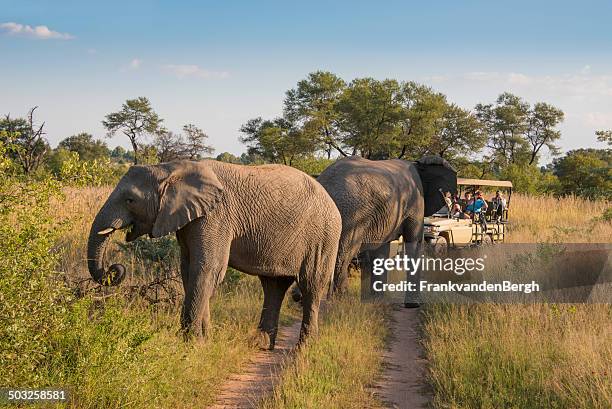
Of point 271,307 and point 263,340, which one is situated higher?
point 271,307

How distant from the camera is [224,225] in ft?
23.0

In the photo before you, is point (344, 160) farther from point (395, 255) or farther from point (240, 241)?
point (240, 241)

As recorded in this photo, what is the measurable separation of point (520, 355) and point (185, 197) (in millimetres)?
3703

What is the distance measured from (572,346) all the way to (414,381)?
1.59m

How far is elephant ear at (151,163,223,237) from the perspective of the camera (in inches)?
266

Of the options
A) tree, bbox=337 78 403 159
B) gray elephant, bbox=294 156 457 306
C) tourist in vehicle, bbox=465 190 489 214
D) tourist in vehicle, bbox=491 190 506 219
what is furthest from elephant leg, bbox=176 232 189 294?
tree, bbox=337 78 403 159

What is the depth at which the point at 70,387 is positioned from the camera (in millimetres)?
5020

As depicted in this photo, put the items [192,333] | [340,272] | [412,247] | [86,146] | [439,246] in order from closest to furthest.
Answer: [192,333] → [340,272] → [412,247] → [439,246] → [86,146]

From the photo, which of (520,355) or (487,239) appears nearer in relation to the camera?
(520,355)

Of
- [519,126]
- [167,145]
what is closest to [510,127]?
[519,126]

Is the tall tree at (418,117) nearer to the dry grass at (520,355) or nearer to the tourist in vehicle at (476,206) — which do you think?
the tourist in vehicle at (476,206)

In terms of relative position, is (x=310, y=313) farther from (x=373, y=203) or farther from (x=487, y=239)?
(x=487, y=239)

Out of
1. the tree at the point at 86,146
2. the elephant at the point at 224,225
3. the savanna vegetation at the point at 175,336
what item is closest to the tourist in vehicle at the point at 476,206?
the savanna vegetation at the point at 175,336

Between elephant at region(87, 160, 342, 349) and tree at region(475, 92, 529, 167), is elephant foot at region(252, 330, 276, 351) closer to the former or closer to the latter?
elephant at region(87, 160, 342, 349)
